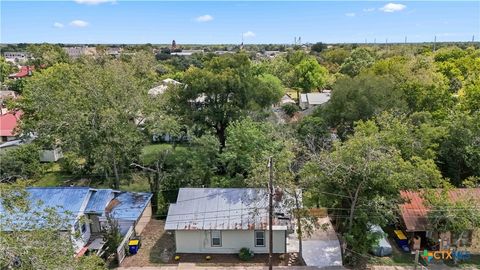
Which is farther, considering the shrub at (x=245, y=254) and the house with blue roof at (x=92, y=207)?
the shrub at (x=245, y=254)

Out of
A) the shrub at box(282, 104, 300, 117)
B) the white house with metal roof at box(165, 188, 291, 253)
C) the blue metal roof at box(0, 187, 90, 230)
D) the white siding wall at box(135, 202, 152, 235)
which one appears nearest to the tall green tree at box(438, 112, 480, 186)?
the white house with metal roof at box(165, 188, 291, 253)

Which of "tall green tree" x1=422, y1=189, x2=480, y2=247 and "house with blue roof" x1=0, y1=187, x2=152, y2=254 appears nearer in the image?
"tall green tree" x1=422, y1=189, x2=480, y2=247

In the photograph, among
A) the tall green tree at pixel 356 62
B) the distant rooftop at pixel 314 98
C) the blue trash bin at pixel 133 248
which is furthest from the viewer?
the tall green tree at pixel 356 62

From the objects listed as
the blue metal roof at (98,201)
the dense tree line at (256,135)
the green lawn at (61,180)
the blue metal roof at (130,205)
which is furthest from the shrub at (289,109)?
the blue metal roof at (98,201)

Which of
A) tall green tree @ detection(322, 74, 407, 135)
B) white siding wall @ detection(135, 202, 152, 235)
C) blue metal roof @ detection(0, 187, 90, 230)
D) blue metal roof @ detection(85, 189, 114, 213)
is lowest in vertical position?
white siding wall @ detection(135, 202, 152, 235)

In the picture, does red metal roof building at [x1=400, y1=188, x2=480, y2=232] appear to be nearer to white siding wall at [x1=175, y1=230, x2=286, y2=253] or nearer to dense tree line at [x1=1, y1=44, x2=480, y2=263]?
dense tree line at [x1=1, y1=44, x2=480, y2=263]

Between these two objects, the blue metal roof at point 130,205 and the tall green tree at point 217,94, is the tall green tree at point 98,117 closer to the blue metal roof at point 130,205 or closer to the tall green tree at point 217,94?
the blue metal roof at point 130,205
